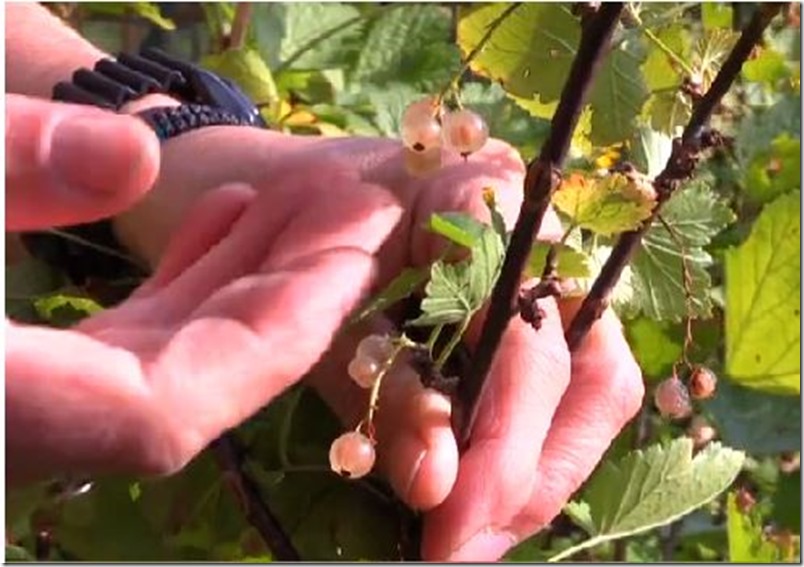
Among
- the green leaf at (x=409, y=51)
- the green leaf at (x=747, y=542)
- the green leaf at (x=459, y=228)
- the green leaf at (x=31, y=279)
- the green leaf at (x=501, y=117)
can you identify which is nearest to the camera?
the green leaf at (x=459, y=228)

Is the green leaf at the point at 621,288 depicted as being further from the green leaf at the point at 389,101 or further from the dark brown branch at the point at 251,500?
the green leaf at the point at 389,101

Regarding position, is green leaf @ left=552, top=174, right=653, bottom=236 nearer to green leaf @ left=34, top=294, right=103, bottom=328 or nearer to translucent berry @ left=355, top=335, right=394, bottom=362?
translucent berry @ left=355, top=335, right=394, bottom=362

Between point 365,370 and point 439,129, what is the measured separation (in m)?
0.09

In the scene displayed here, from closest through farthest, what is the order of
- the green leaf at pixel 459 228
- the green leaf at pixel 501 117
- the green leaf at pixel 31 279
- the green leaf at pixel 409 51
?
1. the green leaf at pixel 459 228
2. the green leaf at pixel 31 279
3. the green leaf at pixel 501 117
4. the green leaf at pixel 409 51

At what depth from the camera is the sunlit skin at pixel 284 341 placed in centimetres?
47

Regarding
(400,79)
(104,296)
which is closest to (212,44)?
(400,79)

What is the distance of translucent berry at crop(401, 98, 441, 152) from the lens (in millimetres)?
617

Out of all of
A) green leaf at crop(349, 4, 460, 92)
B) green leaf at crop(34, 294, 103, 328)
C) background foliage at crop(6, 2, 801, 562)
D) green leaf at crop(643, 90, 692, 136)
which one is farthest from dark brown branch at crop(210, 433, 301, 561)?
green leaf at crop(349, 4, 460, 92)

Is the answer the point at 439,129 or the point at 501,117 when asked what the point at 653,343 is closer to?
the point at 501,117

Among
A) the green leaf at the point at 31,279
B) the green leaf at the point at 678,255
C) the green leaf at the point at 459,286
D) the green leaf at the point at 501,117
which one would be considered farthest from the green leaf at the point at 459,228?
the green leaf at the point at 501,117

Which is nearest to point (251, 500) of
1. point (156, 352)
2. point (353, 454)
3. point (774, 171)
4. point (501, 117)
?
→ point (353, 454)

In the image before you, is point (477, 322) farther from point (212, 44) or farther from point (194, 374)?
point (212, 44)

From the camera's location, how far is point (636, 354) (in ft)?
3.00

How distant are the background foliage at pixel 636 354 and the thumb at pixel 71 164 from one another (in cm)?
19
